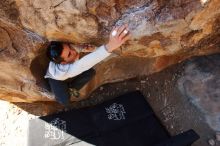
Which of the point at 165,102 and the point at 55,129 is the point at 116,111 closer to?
the point at 165,102

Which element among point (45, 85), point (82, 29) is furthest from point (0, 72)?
point (82, 29)

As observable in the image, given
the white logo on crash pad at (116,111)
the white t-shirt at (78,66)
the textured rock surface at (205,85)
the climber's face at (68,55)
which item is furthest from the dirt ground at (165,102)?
the climber's face at (68,55)

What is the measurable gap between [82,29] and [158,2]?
1.86ft

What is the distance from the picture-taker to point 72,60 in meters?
2.96

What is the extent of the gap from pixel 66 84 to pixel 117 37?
0.82 m

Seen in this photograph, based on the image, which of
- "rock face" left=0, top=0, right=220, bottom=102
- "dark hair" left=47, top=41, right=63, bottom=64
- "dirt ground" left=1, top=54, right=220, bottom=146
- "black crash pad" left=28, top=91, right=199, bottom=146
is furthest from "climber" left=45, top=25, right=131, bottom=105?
"dirt ground" left=1, top=54, right=220, bottom=146

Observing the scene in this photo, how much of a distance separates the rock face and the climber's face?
12cm

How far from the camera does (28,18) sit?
2.96 metres

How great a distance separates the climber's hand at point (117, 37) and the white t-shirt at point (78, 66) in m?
0.06

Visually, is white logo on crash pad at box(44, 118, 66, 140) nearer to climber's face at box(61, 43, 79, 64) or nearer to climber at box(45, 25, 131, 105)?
climber at box(45, 25, 131, 105)

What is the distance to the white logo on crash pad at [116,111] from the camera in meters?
3.80

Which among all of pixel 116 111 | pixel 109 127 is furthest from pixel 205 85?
pixel 109 127

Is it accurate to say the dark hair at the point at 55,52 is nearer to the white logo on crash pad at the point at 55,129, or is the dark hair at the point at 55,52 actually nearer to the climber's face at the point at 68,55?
the climber's face at the point at 68,55

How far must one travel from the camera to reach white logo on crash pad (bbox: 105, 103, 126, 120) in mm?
3803
